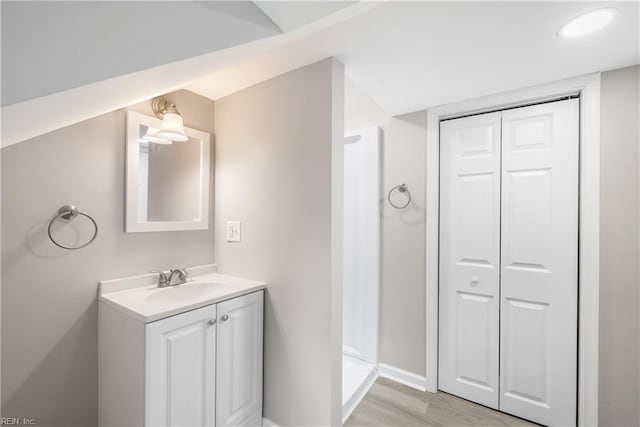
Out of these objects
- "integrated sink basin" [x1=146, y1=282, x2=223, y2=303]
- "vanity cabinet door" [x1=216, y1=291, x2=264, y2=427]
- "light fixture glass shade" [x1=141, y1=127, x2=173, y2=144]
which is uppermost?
"light fixture glass shade" [x1=141, y1=127, x2=173, y2=144]

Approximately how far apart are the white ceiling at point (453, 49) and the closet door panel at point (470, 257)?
0.34 metres

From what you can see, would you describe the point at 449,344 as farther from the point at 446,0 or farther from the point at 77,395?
the point at 77,395

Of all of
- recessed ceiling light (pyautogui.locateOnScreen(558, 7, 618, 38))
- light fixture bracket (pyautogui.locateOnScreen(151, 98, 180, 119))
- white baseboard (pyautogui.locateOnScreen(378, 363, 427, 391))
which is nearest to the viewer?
recessed ceiling light (pyautogui.locateOnScreen(558, 7, 618, 38))

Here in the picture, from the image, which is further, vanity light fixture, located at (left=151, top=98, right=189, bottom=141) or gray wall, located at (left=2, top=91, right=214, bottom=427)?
vanity light fixture, located at (left=151, top=98, right=189, bottom=141)

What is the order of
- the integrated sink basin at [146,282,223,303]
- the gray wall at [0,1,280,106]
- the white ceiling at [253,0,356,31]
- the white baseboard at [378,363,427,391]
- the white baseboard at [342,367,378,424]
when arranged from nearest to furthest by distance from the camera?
1. the gray wall at [0,1,280,106]
2. the white ceiling at [253,0,356,31]
3. the integrated sink basin at [146,282,223,303]
4. the white baseboard at [342,367,378,424]
5. the white baseboard at [378,363,427,391]

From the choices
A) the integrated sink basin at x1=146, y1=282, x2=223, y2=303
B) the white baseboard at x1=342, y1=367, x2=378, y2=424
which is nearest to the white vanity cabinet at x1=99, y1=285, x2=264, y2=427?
the integrated sink basin at x1=146, y1=282, x2=223, y2=303

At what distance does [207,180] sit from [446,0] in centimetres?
170

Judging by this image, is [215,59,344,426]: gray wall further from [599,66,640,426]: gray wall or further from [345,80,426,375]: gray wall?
[599,66,640,426]: gray wall

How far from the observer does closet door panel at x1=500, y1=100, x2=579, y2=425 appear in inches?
65.1

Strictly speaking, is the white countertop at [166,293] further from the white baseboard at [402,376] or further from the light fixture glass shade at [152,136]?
the white baseboard at [402,376]

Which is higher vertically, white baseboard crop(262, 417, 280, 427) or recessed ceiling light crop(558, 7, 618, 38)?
recessed ceiling light crop(558, 7, 618, 38)

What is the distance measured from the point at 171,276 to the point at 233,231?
1.53ft

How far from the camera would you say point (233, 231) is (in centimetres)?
190

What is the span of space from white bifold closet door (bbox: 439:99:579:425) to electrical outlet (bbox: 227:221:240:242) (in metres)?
1.51
